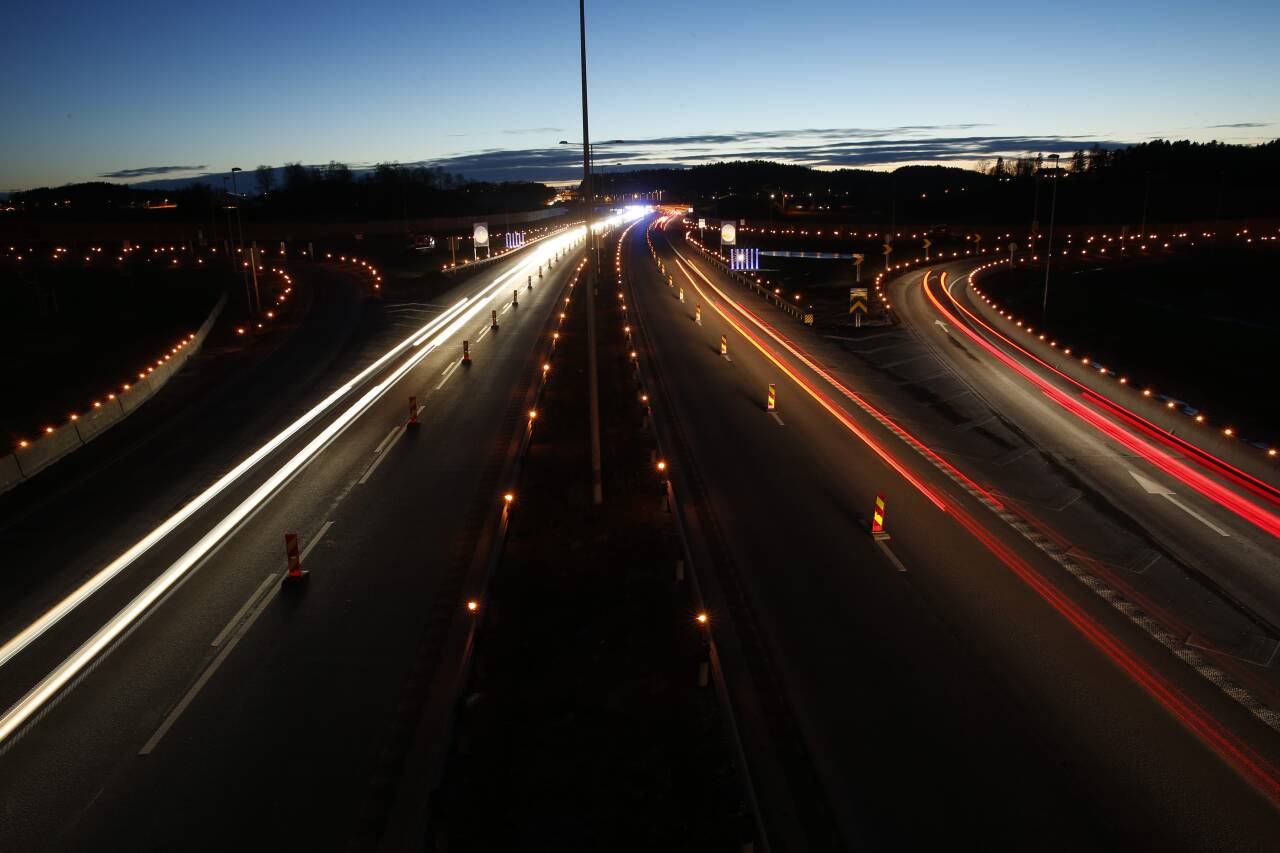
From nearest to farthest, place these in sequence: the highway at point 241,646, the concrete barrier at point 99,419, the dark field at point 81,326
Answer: the highway at point 241,646
the concrete barrier at point 99,419
the dark field at point 81,326

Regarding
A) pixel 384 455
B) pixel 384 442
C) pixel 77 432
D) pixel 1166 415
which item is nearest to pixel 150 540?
pixel 384 455

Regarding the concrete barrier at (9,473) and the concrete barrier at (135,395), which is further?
the concrete barrier at (135,395)

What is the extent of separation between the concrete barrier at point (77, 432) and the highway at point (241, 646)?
205 cm

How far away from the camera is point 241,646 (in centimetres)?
1155

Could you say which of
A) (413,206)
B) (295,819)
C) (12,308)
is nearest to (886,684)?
(295,819)

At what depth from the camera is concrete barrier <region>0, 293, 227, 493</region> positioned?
18.8m

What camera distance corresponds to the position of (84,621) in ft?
40.0

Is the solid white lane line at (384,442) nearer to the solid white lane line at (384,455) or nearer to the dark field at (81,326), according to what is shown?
the solid white lane line at (384,455)

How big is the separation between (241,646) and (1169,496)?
18.7 metres

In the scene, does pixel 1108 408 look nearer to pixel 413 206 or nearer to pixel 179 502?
pixel 179 502

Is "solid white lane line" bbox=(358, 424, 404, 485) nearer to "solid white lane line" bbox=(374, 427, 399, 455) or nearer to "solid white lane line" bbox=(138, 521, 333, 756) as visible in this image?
"solid white lane line" bbox=(374, 427, 399, 455)

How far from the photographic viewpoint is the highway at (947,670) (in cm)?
836

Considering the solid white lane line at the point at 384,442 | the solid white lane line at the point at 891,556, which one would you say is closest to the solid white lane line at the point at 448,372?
the solid white lane line at the point at 384,442

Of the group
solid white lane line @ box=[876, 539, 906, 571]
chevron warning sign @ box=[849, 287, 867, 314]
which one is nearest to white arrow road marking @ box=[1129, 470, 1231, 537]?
solid white lane line @ box=[876, 539, 906, 571]
